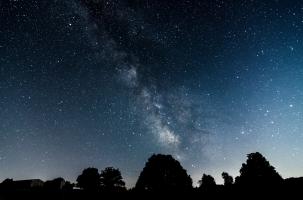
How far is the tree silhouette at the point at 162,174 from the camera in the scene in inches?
1766

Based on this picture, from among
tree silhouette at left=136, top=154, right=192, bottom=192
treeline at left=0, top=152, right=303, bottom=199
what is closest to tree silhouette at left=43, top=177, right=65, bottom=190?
treeline at left=0, top=152, right=303, bottom=199

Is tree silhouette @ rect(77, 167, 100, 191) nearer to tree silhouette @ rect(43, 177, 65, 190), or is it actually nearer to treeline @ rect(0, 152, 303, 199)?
treeline @ rect(0, 152, 303, 199)

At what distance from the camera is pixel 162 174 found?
1813 inches

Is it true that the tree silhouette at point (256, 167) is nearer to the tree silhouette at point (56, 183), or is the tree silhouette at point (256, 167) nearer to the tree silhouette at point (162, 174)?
the tree silhouette at point (162, 174)

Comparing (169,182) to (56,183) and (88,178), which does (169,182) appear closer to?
(88,178)

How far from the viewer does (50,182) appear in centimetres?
6431

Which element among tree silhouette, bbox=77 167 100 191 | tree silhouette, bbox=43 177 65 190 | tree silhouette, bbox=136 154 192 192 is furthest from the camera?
tree silhouette, bbox=77 167 100 191

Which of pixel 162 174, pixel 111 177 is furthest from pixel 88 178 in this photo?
pixel 162 174

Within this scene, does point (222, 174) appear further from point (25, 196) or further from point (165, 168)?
point (25, 196)

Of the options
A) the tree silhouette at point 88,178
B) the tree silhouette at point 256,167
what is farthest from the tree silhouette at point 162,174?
the tree silhouette at point 88,178

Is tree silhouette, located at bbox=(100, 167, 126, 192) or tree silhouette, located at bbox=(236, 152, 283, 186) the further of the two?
tree silhouette, located at bbox=(100, 167, 126, 192)

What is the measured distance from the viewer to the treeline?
1536cm

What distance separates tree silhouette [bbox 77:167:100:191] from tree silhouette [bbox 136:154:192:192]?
22419mm

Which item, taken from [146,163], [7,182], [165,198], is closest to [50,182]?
[7,182]
